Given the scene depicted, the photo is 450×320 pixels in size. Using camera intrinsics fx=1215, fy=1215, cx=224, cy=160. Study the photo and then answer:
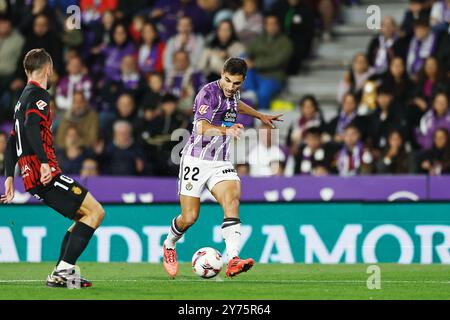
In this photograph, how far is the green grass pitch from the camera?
1038cm

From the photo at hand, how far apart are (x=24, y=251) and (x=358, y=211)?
4445mm

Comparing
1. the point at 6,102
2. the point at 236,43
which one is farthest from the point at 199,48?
the point at 6,102

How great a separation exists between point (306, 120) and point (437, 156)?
7.48 feet

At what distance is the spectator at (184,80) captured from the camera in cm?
1923

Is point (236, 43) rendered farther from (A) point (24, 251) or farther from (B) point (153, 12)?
(A) point (24, 251)

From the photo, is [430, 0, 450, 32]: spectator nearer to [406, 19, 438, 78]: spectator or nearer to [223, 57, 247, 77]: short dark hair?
[406, 19, 438, 78]: spectator

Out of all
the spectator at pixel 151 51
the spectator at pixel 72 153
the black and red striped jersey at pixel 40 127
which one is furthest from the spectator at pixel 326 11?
the black and red striped jersey at pixel 40 127

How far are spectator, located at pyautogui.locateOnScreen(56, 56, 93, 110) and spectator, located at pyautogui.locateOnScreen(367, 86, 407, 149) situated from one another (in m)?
5.02

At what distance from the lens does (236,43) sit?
1964 centimetres

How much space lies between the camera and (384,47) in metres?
18.6

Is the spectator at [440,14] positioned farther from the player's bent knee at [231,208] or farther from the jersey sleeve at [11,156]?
the jersey sleeve at [11,156]

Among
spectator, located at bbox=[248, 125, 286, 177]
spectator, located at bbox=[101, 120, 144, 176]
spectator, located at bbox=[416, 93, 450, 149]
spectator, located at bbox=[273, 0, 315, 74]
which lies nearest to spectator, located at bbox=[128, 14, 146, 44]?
spectator, located at bbox=[273, 0, 315, 74]

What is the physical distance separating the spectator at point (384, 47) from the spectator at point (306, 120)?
1.20 meters

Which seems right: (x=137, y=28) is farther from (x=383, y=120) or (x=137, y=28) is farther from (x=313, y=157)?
(x=383, y=120)
